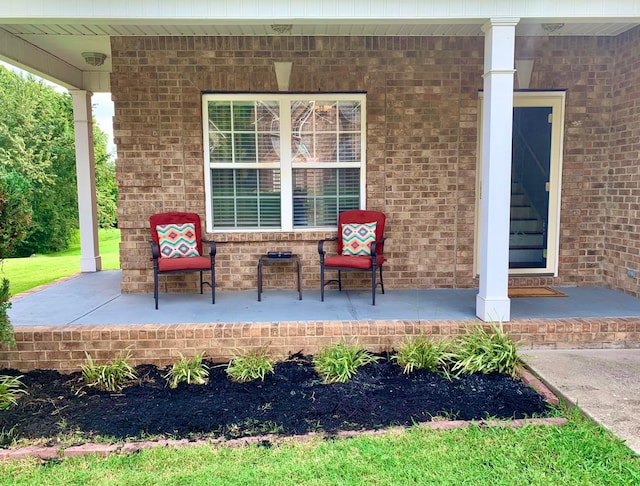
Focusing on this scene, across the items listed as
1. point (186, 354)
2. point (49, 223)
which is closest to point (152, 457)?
point (186, 354)

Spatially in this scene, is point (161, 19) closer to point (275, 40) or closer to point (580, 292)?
point (275, 40)

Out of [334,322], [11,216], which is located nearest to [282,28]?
[334,322]

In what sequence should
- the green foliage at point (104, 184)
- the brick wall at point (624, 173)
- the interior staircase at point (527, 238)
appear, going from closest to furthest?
the brick wall at point (624, 173)
the interior staircase at point (527, 238)
the green foliage at point (104, 184)

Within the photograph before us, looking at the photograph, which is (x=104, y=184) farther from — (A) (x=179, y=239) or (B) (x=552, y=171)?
(B) (x=552, y=171)

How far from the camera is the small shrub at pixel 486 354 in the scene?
362cm

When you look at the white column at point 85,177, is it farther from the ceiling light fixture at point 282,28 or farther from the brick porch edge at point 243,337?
the ceiling light fixture at point 282,28

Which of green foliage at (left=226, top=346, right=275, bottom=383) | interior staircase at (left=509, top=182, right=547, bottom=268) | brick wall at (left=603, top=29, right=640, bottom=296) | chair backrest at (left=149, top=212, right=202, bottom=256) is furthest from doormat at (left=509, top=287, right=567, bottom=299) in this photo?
chair backrest at (left=149, top=212, right=202, bottom=256)

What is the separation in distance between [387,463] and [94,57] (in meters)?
5.91

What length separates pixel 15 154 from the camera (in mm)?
13875

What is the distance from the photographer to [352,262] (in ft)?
15.8

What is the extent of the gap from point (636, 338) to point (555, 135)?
8.26 feet

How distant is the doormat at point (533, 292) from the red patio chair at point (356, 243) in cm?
144

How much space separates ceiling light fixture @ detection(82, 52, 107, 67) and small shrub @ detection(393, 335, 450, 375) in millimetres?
5156

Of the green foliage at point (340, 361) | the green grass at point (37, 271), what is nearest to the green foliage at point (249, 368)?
the green foliage at point (340, 361)
